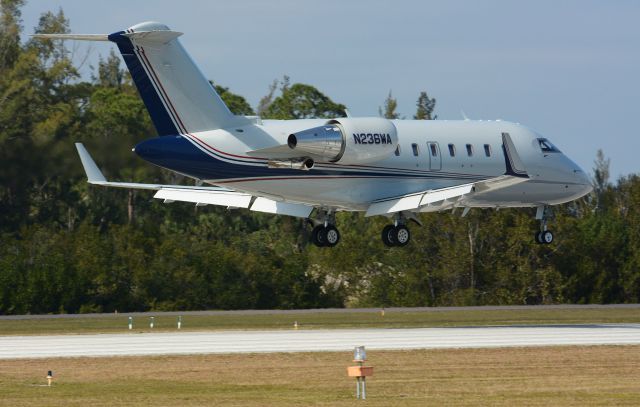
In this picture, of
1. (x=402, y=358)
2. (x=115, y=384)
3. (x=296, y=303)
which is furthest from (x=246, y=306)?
(x=115, y=384)

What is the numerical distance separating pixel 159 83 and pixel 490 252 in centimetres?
3301

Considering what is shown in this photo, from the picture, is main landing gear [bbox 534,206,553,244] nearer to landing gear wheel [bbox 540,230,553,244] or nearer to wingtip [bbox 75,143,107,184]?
landing gear wheel [bbox 540,230,553,244]

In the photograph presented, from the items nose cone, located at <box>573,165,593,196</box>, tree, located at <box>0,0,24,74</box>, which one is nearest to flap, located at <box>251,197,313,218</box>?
nose cone, located at <box>573,165,593,196</box>

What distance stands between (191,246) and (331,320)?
A: 53.0ft

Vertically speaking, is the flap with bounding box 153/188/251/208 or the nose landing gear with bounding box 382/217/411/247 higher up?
the flap with bounding box 153/188/251/208

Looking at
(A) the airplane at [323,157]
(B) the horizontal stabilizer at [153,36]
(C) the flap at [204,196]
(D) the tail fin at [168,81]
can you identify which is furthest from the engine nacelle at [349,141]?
(C) the flap at [204,196]

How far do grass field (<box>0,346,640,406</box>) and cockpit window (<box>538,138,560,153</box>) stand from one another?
44.4ft

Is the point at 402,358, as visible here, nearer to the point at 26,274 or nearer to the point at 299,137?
the point at 299,137

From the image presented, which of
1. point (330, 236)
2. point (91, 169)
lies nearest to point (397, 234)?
point (330, 236)

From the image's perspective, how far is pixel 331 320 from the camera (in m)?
50.0

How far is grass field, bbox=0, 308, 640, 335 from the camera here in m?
45.7

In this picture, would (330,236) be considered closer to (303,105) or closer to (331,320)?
(331,320)

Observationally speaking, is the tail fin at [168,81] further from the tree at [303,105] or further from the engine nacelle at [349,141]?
the tree at [303,105]

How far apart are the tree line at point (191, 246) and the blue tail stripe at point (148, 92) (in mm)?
11442
